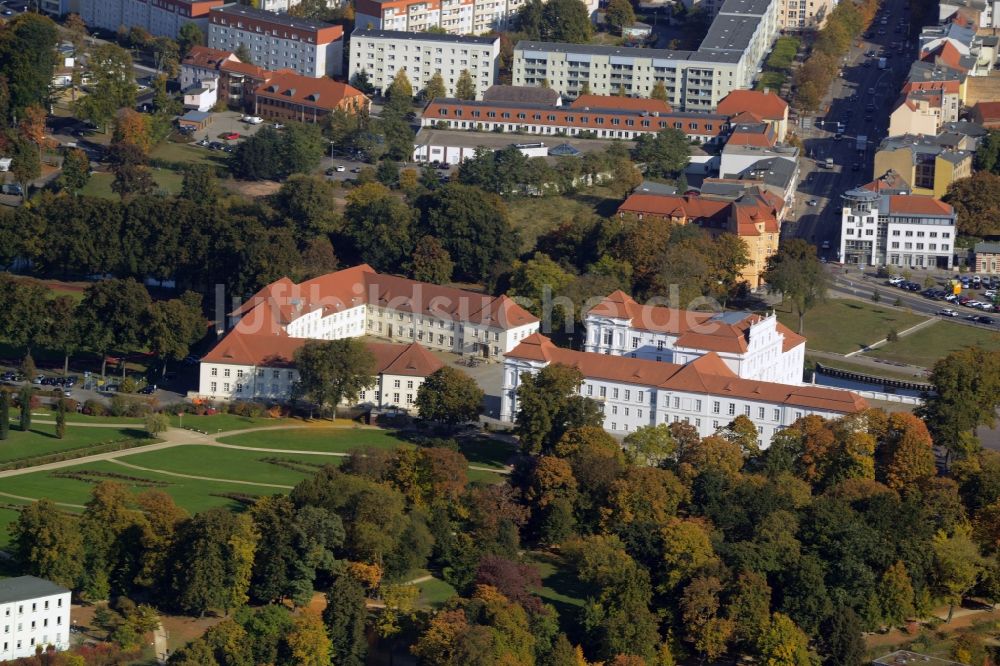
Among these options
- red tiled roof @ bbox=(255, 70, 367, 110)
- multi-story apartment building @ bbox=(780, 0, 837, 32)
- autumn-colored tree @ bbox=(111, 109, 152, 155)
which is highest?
multi-story apartment building @ bbox=(780, 0, 837, 32)

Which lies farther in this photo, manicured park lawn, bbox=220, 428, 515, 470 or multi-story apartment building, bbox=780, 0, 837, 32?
multi-story apartment building, bbox=780, 0, 837, 32

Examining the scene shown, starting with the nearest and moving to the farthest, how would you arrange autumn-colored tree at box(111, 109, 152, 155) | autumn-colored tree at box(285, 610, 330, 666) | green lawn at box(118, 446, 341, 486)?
autumn-colored tree at box(285, 610, 330, 666) → green lawn at box(118, 446, 341, 486) → autumn-colored tree at box(111, 109, 152, 155)

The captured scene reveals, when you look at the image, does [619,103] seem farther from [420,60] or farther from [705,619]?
[705,619]

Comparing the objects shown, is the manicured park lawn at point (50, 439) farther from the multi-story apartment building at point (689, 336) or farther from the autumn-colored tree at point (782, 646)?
the autumn-colored tree at point (782, 646)

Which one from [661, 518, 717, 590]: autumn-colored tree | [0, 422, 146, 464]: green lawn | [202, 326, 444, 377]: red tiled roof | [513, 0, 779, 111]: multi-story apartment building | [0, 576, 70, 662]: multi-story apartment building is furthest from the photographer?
[513, 0, 779, 111]: multi-story apartment building

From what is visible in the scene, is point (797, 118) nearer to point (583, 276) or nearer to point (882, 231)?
point (882, 231)

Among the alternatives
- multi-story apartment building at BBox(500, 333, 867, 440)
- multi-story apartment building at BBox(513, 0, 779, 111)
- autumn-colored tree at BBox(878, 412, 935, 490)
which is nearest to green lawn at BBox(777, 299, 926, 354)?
multi-story apartment building at BBox(500, 333, 867, 440)

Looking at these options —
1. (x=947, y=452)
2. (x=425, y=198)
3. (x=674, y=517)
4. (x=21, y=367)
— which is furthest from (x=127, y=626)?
(x=425, y=198)

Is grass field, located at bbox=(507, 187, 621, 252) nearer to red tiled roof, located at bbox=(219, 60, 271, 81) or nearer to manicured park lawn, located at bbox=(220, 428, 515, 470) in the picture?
red tiled roof, located at bbox=(219, 60, 271, 81)
